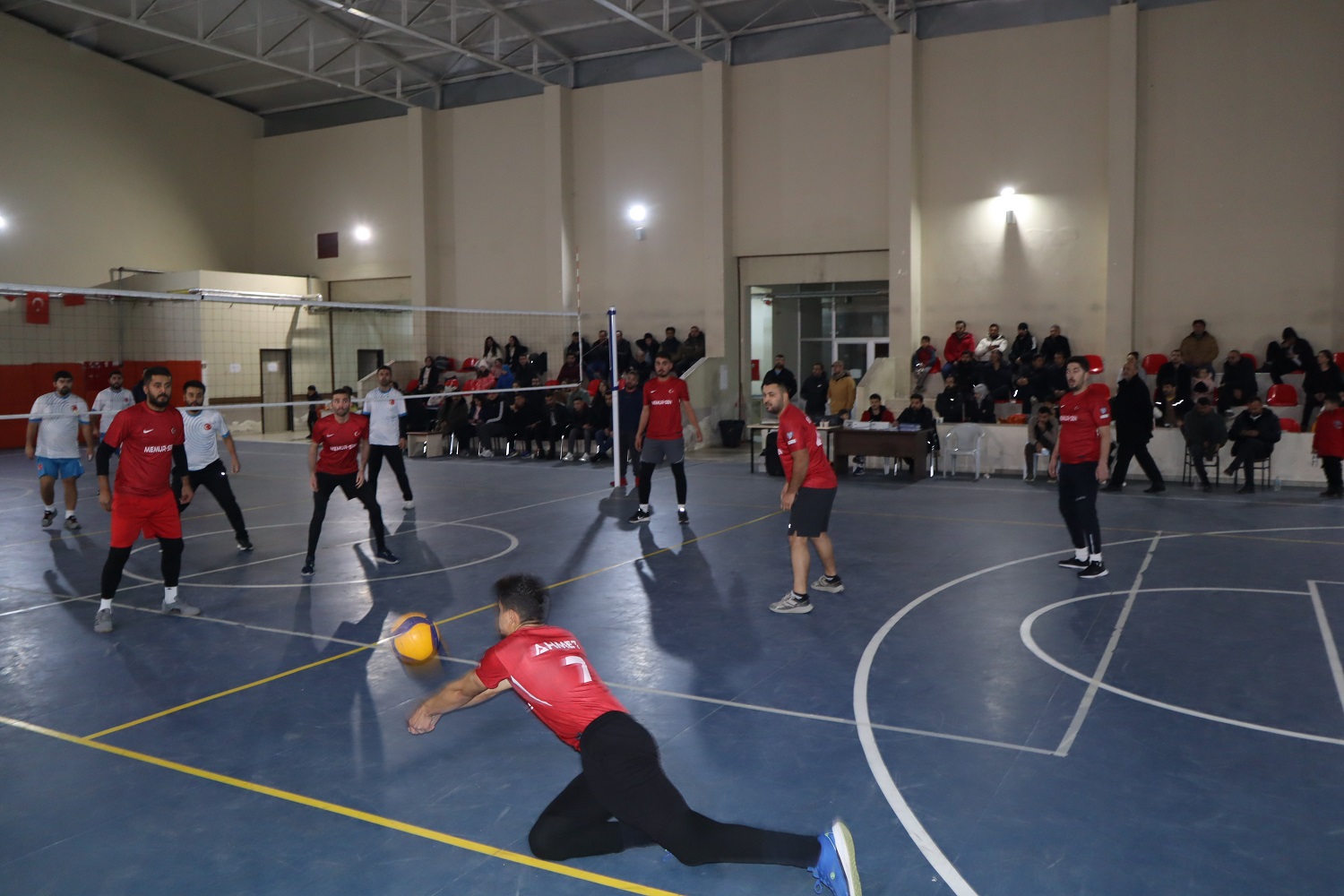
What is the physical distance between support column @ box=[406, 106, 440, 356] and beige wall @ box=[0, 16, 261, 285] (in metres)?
5.98

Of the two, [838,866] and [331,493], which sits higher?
[331,493]

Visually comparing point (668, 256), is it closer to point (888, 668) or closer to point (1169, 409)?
point (1169, 409)

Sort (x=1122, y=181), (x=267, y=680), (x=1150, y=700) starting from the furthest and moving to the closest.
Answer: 1. (x=1122, y=181)
2. (x=267, y=680)
3. (x=1150, y=700)

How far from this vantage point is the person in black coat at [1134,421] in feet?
44.3

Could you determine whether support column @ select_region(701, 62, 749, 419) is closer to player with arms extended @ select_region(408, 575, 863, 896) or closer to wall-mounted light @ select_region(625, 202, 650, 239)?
wall-mounted light @ select_region(625, 202, 650, 239)

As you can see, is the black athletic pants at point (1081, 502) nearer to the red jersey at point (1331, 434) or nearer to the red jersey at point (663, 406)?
the red jersey at point (663, 406)

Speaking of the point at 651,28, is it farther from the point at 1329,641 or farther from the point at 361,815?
the point at 361,815

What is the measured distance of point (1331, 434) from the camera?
13.1 metres

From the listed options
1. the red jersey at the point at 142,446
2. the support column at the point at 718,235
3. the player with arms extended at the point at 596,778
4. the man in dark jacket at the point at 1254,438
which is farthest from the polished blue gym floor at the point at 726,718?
the support column at the point at 718,235

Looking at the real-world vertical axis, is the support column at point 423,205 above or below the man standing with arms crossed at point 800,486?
above

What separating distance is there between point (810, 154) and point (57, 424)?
1507cm

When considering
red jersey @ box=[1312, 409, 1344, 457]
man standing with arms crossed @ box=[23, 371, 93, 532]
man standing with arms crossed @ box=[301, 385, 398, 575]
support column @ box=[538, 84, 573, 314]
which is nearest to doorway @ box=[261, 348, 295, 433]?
support column @ box=[538, 84, 573, 314]

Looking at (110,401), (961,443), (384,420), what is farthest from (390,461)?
(961,443)

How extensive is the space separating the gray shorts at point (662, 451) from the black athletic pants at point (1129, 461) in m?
6.15
